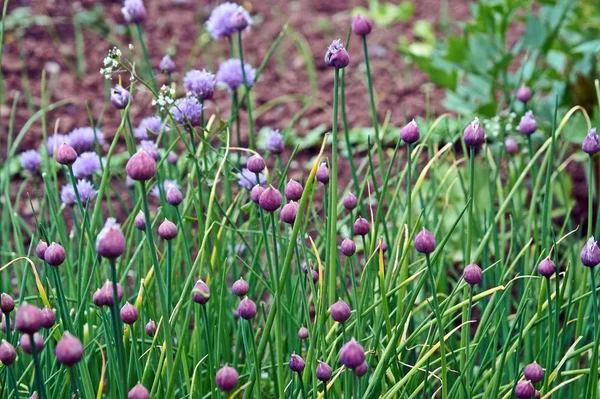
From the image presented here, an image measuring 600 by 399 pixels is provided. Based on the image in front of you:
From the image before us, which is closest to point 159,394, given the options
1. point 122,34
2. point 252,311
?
point 252,311

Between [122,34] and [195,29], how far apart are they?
1.26ft

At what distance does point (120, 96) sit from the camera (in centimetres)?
171

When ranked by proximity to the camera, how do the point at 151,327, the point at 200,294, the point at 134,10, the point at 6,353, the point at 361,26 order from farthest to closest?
the point at 134,10, the point at 361,26, the point at 151,327, the point at 200,294, the point at 6,353

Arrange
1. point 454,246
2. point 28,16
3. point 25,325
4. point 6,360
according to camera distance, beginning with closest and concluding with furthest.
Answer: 1. point 25,325
2. point 6,360
3. point 454,246
4. point 28,16

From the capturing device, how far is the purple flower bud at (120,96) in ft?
5.56

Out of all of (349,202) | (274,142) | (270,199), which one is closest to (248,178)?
(274,142)

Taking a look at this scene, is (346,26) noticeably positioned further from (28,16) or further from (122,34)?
(28,16)

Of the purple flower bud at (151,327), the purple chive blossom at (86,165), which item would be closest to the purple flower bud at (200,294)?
the purple flower bud at (151,327)

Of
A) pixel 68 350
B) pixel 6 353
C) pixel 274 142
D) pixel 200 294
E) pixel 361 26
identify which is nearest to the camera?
pixel 68 350

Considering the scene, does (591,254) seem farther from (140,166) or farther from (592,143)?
(140,166)

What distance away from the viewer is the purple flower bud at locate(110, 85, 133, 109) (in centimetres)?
169

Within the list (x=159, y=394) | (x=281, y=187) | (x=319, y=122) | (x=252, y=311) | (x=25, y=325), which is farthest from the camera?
(x=319, y=122)

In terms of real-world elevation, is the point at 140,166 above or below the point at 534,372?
above

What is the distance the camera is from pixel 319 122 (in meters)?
3.66
